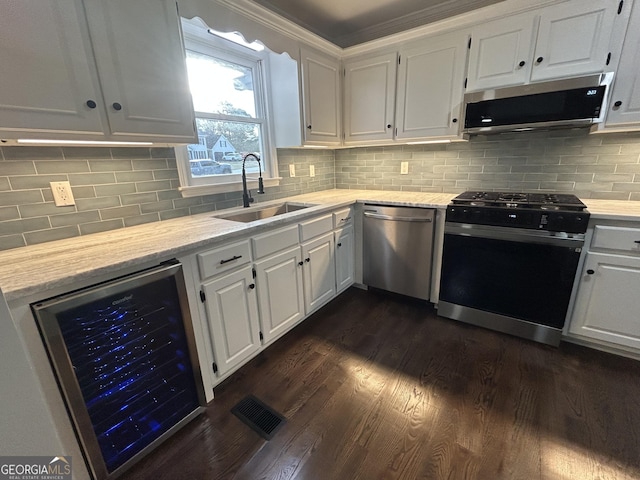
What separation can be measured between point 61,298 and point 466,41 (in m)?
2.88

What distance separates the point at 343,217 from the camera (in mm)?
2494

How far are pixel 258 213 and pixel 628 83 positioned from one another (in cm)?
259

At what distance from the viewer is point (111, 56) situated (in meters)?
1.25

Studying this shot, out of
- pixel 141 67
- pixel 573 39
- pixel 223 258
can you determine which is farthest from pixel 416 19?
pixel 223 258

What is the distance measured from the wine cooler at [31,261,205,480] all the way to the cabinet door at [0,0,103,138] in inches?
27.2

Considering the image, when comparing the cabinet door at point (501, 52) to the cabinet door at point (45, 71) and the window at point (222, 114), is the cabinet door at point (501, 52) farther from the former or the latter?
the cabinet door at point (45, 71)

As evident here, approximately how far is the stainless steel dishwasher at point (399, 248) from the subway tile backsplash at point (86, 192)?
140 centimetres

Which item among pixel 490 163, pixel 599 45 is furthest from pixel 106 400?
pixel 599 45

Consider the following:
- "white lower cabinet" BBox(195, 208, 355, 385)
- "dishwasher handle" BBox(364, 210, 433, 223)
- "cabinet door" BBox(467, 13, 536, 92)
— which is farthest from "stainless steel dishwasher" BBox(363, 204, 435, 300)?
"cabinet door" BBox(467, 13, 536, 92)

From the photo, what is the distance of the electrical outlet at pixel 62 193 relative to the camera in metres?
1.41

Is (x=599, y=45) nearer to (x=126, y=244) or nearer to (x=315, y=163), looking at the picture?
(x=315, y=163)

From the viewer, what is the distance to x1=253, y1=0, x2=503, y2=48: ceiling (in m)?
2.34

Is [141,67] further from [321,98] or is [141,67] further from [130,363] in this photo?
[321,98]

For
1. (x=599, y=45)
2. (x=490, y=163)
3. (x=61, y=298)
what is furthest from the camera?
(x=490, y=163)
